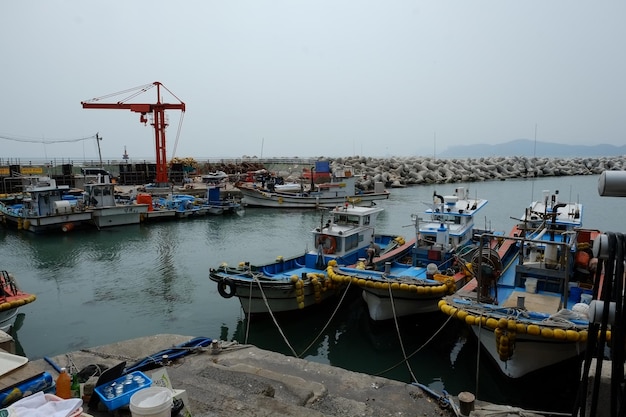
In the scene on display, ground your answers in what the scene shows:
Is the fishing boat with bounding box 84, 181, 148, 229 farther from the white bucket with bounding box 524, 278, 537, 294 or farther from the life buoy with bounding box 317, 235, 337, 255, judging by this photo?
the white bucket with bounding box 524, 278, 537, 294

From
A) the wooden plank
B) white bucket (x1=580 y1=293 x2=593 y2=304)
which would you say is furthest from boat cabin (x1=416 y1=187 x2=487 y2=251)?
white bucket (x1=580 y1=293 x2=593 y2=304)

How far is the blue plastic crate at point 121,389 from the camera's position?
176 inches

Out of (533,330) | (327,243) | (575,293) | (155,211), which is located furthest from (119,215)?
(533,330)

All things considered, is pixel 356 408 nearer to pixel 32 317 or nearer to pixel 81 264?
pixel 32 317

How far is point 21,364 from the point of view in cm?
474

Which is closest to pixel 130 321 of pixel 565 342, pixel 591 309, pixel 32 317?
pixel 32 317

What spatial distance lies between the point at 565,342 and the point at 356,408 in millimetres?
4160

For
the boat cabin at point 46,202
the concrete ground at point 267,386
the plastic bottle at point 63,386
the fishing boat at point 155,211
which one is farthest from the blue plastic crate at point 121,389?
the fishing boat at point 155,211

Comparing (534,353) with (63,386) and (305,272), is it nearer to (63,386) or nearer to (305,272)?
(305,272)

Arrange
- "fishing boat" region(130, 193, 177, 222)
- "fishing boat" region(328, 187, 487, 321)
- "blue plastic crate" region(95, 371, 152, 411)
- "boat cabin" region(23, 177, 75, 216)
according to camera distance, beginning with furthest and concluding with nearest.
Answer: "fishing boat" region(130, 193, 177, 222), "boat cabin" region(23, 177, 75, 216), "fishing boat" region(328, 187, 487, 321), "blue plastic crate" region(95, 371, 152, 411)

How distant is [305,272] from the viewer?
11.5 meters

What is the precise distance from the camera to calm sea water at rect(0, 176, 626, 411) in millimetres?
8445

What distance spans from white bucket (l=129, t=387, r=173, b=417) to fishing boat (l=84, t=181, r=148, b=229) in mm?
23258

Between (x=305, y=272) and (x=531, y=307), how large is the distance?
220 inches
